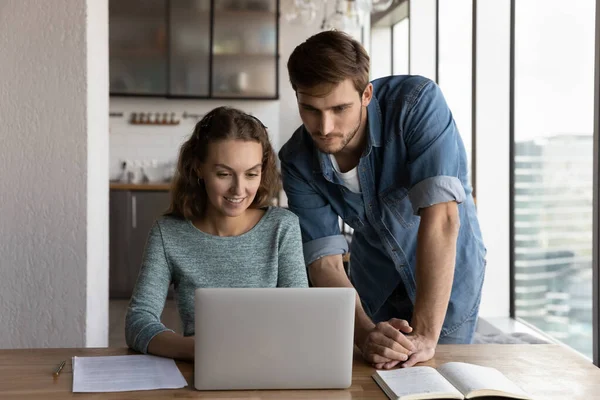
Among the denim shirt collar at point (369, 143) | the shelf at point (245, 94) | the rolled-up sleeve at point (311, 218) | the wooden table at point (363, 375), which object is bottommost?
the wooden table at point (363, 375)

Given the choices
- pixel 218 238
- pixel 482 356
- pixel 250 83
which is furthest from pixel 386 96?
pixel 250 83

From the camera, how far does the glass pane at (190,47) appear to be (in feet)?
22.4

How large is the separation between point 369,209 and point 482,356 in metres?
0.53

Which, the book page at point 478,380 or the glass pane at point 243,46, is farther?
the glass pane at point 243,46

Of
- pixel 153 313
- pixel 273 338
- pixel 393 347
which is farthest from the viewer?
pixel 153 313

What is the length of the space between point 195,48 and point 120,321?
2.67 metres

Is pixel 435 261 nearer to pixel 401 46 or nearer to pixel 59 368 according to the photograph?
pixel 59 368

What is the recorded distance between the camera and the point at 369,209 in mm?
2127

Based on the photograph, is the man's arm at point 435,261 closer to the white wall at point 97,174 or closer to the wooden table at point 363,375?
the wooden table at point 363,375

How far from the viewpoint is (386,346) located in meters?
1.68

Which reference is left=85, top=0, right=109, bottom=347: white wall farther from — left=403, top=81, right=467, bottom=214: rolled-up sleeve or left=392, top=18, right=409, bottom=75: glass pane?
left=392, top=18, right=409, bottom=75: glass pane

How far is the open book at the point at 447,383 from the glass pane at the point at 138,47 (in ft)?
18.5

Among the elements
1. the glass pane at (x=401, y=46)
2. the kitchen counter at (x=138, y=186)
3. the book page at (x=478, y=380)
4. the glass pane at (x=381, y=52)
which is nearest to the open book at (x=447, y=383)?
the book page at (x=478, y=380)

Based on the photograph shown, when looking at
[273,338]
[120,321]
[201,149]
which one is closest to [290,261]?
[201,149]
